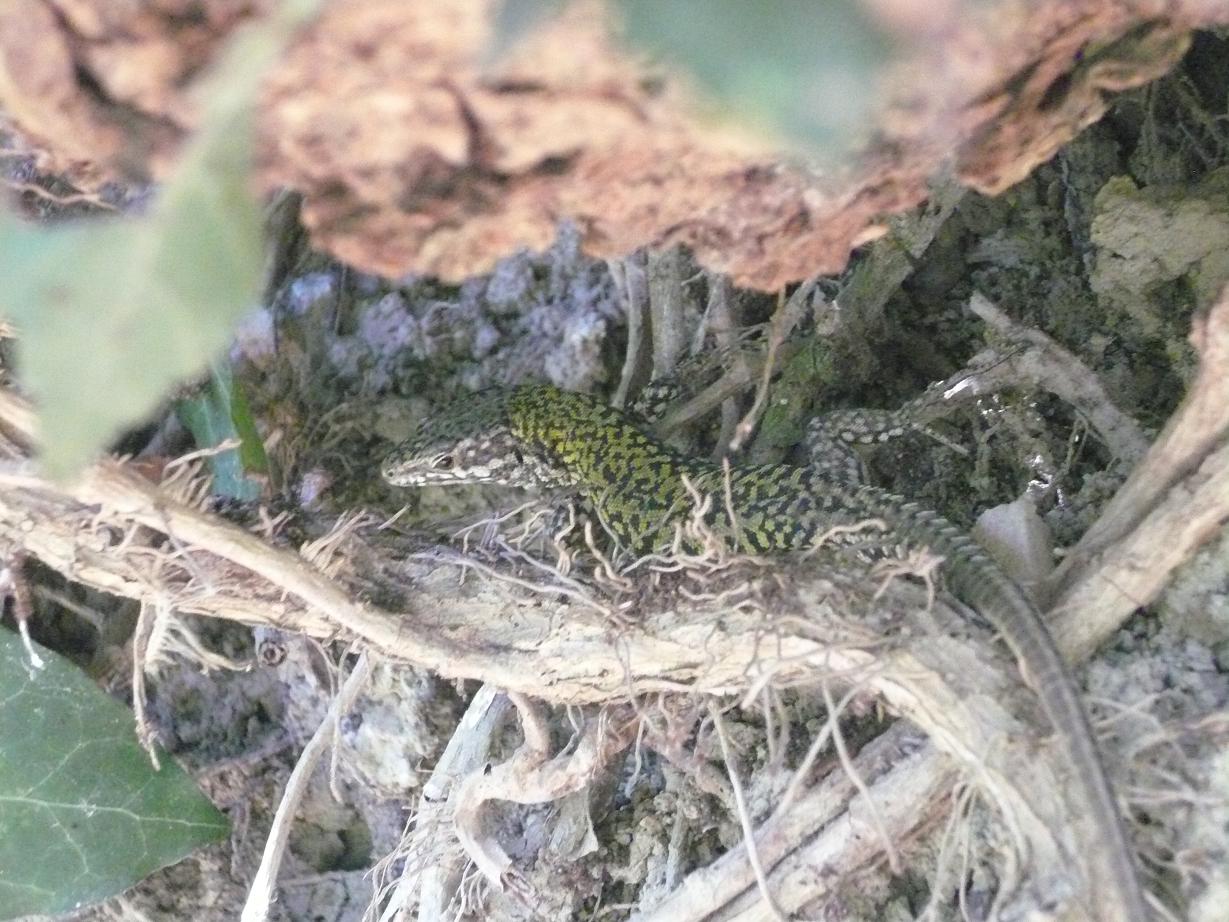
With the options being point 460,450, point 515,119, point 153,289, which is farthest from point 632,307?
point 153,289

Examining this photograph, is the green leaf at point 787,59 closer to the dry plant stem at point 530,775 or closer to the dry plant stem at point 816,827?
the dry plant stem at point 816,827

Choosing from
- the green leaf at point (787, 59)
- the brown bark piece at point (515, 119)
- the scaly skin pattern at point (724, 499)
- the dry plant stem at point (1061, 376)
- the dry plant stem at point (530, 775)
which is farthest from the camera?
the dry plant stem at point (1061, 376)

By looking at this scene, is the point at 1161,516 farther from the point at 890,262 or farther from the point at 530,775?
the point at 530,775

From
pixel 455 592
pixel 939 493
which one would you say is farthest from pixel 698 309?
pixel 455 592

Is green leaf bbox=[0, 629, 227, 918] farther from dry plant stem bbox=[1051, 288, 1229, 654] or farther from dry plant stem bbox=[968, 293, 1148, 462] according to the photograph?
dry plant stem bbox=[968, 293, 1148, 462]

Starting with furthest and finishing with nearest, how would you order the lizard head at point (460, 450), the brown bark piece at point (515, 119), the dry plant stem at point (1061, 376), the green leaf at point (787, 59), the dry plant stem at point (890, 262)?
the lizard head at point (460, 450) < the dry plant stem at point (890, 262) < the dry plant stem at point (1061, 376) < the brown bark piece at point (515, 119) < the green leaf at point (787, 59)

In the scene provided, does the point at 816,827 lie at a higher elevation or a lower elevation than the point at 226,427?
higher

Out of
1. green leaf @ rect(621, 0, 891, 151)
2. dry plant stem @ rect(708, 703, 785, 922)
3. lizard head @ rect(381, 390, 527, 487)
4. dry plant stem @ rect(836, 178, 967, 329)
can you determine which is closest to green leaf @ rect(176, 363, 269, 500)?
lizard head @ rect(381, 390, 527, 487)

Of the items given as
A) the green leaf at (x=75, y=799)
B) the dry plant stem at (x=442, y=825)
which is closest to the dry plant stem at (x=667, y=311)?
the dry plant stem at (x=442, y=825)
